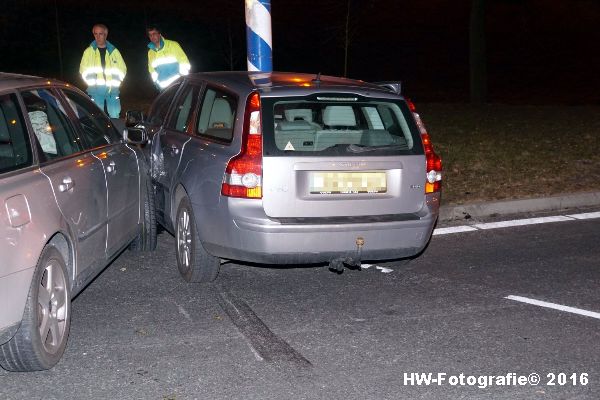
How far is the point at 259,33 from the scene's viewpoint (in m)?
9.98

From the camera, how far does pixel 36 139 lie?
15.8ft

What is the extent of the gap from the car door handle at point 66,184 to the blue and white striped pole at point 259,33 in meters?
5.05

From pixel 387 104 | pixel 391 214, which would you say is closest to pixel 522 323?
pixel 391 214

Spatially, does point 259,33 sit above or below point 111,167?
above

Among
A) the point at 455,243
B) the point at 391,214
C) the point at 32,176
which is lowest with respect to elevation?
the point at 455,243

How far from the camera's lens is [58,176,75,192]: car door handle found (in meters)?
4.88

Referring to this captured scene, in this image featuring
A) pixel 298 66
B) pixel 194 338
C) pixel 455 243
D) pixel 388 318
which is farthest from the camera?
pixel 298 66

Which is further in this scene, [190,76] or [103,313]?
[190,76]

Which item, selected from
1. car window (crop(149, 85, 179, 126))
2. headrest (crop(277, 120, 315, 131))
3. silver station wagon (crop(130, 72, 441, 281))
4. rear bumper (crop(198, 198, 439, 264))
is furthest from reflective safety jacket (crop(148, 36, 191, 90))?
rear bumper (crop(198, 198, 439, 264))

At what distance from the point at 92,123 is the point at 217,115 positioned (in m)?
0.90

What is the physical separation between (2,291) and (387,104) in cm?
311

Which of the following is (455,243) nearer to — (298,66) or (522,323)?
(522,323)

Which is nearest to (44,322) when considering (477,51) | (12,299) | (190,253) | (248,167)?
(12,299)

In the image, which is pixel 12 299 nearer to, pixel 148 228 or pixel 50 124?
pixel 50 124
